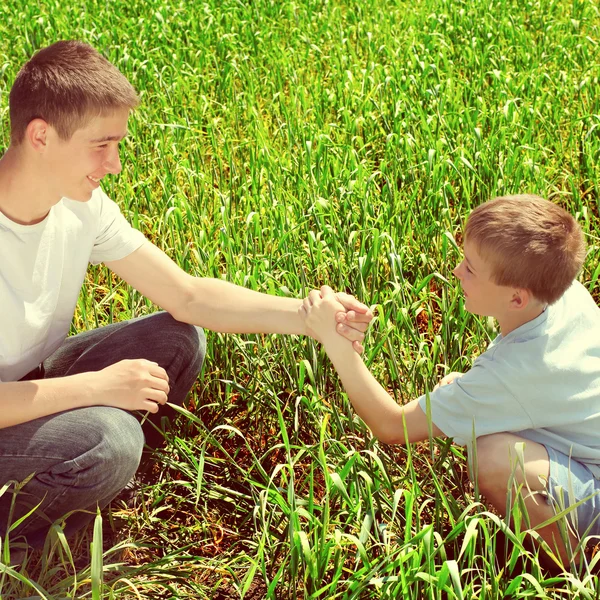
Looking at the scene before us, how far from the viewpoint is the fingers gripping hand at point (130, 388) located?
204 cm

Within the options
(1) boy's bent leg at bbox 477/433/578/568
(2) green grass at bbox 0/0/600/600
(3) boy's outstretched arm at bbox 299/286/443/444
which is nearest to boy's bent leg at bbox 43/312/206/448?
(2) green grass at bbox 0/0/600/600

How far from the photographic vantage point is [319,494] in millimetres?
2240

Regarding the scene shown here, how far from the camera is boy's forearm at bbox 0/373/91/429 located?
6.39 feet

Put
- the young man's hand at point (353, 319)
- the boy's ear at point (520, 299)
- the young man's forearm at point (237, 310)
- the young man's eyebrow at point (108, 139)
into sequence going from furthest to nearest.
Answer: the young man's forearm at point (237, 310), the young man's hand at point (353, 319), the young man's eyebrow at point (108, 139), the boy's ear at point (520, 299)

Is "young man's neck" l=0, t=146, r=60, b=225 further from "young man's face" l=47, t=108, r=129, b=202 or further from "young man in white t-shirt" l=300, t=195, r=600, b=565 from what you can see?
"young man in white t-shirt" l=300, t=195, r=600, b=565

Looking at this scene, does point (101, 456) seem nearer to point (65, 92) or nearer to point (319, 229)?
point (65, 92)

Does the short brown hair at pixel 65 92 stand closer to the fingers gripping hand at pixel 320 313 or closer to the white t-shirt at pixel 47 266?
the white t-shirt at pixel 47 266

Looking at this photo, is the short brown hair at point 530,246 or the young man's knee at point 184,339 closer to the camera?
the short brown hair at point 530,246

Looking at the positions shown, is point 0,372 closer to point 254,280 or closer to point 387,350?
point 254,280

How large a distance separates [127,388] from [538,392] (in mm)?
936

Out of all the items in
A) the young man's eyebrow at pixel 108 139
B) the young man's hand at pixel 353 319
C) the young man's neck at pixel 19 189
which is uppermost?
the young man's eyebrow at pixel 108 139

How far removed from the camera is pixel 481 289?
6.75 feet

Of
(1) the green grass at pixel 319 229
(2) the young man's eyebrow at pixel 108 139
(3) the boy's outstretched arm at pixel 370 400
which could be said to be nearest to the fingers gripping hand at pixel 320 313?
(3) the boy's outstretched arm at pixel 370 400

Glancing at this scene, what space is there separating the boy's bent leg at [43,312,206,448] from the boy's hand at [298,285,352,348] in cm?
32
